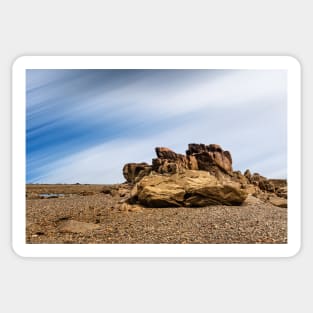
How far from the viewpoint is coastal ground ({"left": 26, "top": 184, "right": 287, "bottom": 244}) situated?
7230mm

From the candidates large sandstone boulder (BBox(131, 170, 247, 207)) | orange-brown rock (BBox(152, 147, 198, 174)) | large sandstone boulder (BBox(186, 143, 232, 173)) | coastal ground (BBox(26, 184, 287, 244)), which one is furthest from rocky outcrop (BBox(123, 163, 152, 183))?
coastal ground (BBox(26, 184, 287, 244))

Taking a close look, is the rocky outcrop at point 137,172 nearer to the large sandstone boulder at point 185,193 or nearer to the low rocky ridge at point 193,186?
the low rocky ridge at point 193,186

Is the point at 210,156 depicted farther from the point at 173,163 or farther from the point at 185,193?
the point at 185,193

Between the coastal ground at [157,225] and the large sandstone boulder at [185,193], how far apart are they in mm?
342

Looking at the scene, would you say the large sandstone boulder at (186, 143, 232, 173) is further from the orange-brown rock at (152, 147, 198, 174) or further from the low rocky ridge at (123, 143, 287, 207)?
the orange-brown rock at (152, 147, 198, 174)

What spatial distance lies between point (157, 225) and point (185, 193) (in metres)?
2.36

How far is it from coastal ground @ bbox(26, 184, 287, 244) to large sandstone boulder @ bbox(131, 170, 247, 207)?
1.12 feet

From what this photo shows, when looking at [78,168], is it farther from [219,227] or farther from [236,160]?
[236,160]

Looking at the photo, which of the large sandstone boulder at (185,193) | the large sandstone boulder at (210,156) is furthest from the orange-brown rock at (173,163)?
the large sandstone boulder at (185,193)

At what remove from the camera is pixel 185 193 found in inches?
402

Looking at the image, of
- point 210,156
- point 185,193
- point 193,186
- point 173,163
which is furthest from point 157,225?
point 210,156

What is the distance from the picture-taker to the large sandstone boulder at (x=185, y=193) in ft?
33.1
